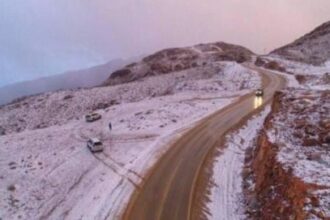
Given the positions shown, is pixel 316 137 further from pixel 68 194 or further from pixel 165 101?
pixel 165 101

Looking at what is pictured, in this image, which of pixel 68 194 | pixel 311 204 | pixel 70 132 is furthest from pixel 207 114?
pixel 311 204

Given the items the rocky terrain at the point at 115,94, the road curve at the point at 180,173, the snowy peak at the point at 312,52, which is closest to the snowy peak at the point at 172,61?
the snowy peak at the point at 312,52

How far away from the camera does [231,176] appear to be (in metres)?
34.4

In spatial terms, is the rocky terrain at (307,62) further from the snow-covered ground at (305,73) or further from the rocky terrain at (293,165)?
the rocky terrain at (293,165)

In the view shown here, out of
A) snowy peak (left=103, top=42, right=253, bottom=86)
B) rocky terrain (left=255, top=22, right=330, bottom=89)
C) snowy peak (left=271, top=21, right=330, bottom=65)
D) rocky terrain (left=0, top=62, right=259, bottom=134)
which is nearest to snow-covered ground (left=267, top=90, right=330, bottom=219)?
rocky terrain (left=255, top=22, right=330, bottom=89)

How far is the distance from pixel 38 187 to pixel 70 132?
16108 millimetres

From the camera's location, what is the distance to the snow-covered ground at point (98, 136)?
106 ft

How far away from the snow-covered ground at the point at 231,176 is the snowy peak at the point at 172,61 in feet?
156

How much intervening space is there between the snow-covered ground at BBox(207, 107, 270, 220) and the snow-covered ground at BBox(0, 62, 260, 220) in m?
5.88

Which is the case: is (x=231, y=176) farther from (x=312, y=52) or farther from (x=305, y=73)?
(x=312, y=52)

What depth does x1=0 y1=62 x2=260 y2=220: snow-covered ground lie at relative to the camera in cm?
3238

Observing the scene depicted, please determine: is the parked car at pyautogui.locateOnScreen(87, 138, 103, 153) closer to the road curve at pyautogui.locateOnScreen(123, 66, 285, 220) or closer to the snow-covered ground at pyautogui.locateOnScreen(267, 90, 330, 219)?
the road curve at pyautogui.locateOnScreen(123, 66, 285, 220)

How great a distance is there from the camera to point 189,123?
163ft

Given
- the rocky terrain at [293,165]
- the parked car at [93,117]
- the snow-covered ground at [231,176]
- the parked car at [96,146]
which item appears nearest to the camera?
the rocky terrain at [293,165]
